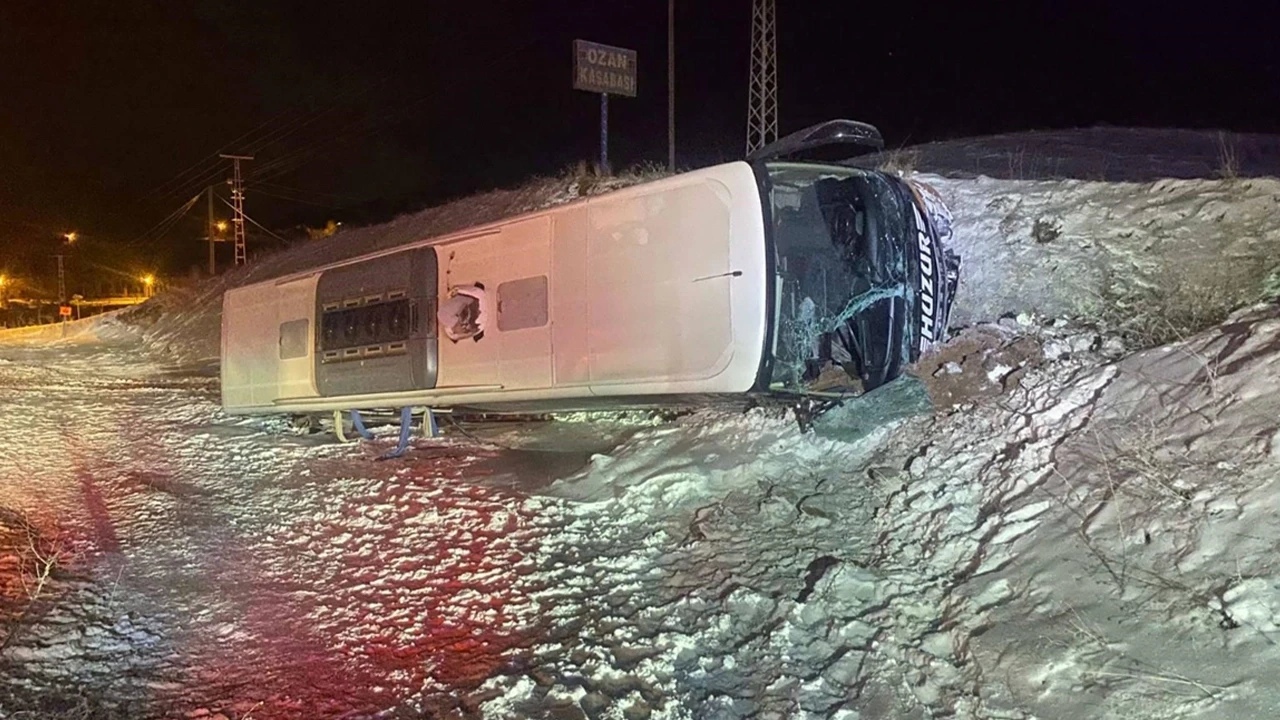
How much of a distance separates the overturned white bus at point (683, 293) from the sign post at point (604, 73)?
10326mm

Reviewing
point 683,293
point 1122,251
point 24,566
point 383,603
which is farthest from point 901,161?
point 24,566

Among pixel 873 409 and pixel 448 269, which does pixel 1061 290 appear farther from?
pixel 448 269

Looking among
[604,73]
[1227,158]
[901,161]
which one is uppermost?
[604,73]

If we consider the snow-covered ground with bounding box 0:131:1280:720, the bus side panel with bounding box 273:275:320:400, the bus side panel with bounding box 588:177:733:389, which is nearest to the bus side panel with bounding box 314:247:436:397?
the bus side panel with bounding box 273:275:320:400

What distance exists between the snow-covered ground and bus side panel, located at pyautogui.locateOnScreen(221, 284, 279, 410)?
4.41 ft

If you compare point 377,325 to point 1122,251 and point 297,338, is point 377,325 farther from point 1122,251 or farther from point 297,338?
point 1122,251

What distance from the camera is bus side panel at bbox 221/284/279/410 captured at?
991 centimetres

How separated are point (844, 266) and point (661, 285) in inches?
58.3

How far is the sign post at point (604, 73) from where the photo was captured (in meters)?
17.5

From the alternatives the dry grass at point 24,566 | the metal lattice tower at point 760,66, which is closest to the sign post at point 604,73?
the metal lattice tower at point 760,66

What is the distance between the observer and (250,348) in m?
10.2

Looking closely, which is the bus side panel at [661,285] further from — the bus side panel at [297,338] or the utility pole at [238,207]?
the utility pole at [238,207]

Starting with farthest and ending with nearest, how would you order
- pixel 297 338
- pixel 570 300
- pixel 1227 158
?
pixel 1227 158
pixel 297 338
pixel 570 300

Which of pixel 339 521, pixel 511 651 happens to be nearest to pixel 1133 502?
pixel 511 651
